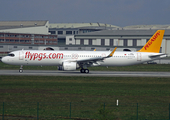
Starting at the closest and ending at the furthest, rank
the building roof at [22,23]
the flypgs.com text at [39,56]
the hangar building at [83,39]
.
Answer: the flypgs.com text at [39,56]
the hangar building at [83,39]
the building roof at [22,23]

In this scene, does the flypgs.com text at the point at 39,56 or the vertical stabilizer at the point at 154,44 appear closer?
the flypgs.com text at the point at 39,56

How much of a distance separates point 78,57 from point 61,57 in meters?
3.19

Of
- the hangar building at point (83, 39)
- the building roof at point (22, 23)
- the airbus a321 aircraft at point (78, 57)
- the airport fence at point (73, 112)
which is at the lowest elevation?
the airport fence at point (73, 112)

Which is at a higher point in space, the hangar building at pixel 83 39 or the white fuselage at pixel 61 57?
the hangar building at pixel 83 39

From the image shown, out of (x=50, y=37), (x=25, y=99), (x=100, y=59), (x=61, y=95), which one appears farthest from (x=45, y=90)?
(x=50, y=37)

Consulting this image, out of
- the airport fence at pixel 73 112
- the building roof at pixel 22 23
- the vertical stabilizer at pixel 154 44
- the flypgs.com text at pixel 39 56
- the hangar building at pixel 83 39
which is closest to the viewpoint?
the airport fence at pixel 73 112

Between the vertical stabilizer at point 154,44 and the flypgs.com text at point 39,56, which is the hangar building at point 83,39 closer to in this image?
the vertical stabilizer at point 154,44

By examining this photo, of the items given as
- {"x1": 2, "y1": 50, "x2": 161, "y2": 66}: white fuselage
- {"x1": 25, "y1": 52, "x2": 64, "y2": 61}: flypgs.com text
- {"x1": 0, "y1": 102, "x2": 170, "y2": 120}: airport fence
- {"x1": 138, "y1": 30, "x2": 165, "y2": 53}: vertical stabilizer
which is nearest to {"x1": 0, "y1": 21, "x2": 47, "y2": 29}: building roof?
{"x1": 2, "y1": 50, "x2": 161, "y2": 66}: white fuselage

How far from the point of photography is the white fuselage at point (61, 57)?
46.6 meters

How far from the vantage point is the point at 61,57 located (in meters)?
47.3

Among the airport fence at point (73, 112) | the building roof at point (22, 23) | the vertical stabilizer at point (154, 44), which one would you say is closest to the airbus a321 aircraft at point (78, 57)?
the vertical stabilizer at point (154, 44)

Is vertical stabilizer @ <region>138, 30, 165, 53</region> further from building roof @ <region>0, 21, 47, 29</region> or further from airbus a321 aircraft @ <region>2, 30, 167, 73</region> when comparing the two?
building roof @ <region>0, 21, 47, 29</region>

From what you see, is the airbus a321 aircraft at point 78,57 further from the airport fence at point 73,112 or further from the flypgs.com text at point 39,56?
the airport fence at point 73,112

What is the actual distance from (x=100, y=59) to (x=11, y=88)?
2021cm
